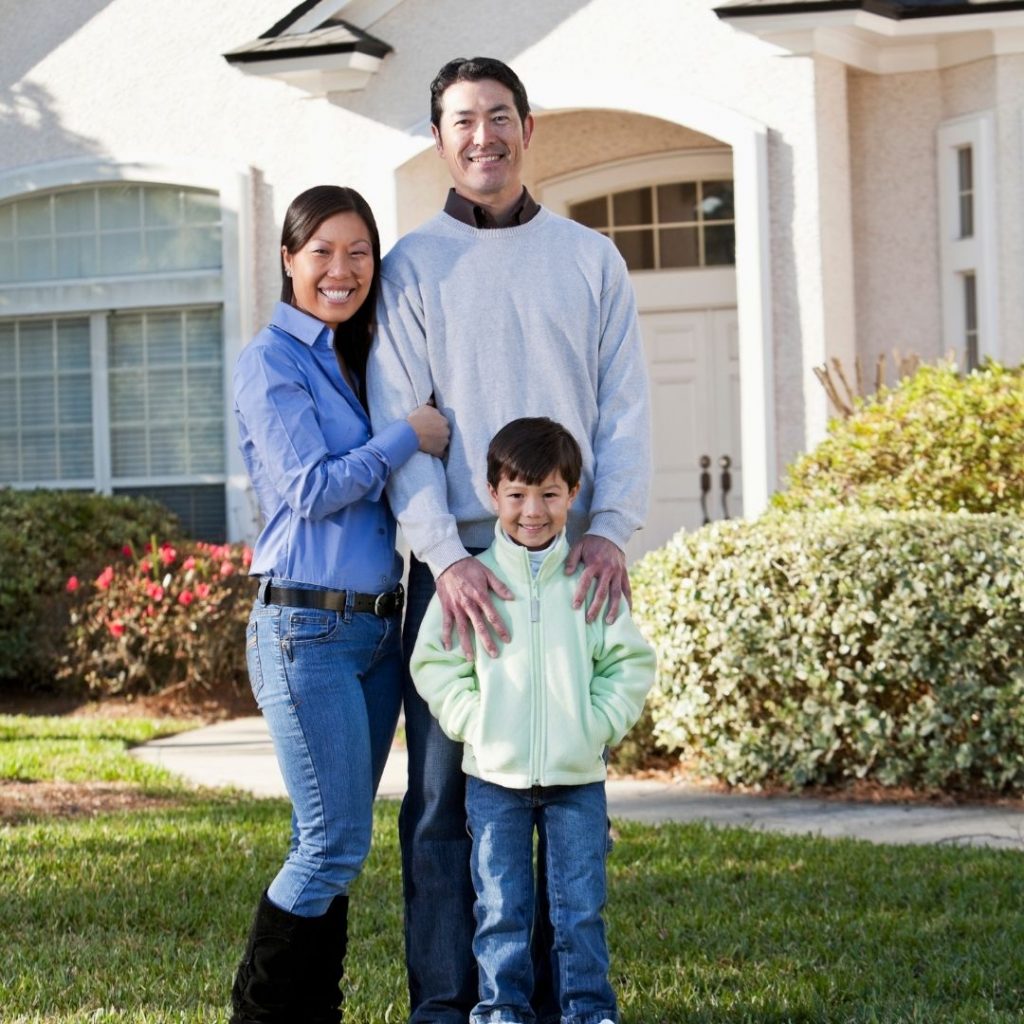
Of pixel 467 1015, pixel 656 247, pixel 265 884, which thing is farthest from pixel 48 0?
pixel 467 1015

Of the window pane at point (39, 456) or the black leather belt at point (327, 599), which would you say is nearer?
the black leather belt at point (327, 599)

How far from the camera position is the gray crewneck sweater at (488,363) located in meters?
3.85

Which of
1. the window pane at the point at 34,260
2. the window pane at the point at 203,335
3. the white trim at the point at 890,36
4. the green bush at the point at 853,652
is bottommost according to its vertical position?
the green bush at the point at 853,652

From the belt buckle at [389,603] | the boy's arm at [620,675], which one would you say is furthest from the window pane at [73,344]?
the boy's arm at [620,675]

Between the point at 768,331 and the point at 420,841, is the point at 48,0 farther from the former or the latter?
the point at 420,841

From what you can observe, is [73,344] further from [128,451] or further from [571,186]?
[571,186]

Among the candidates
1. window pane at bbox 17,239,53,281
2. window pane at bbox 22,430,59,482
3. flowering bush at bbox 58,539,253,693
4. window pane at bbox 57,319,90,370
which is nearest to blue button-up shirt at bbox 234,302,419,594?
flowering bush at bbox 58,539,253,693

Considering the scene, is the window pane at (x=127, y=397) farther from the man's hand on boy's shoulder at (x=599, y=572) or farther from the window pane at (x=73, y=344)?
the man's hand on boy's shoulder at (x=599, y=572)

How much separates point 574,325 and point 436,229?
0.39 metres

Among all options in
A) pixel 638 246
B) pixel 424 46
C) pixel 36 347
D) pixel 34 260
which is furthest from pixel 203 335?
pixel 638 246

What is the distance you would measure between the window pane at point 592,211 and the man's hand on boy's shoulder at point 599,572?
28.0 ft

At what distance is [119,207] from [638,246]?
379 centimetres

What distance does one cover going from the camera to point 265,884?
18.6ft

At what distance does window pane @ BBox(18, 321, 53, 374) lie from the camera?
507 inches
